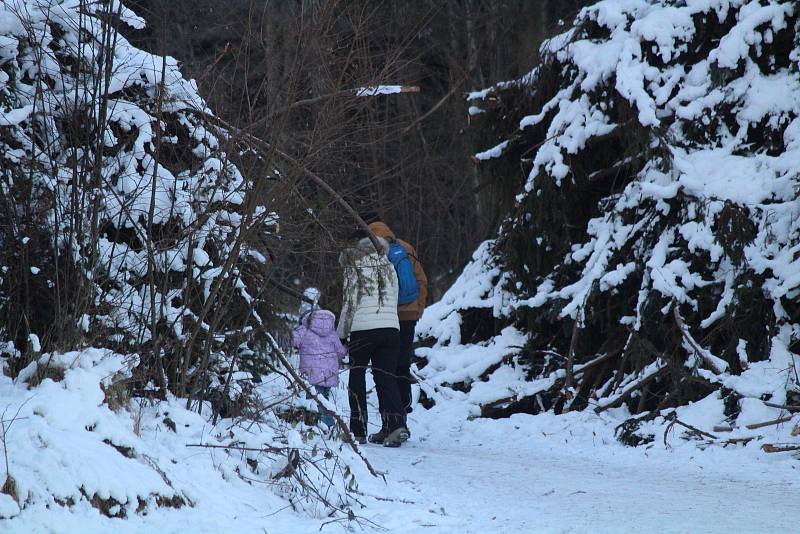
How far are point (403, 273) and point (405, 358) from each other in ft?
2.99

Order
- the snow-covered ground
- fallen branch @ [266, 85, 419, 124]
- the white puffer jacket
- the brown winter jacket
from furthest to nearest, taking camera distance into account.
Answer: the brown winter jacket, the white puffer jacket, fallen branch @ [266, 85, 419, 124], the snow-covered ground

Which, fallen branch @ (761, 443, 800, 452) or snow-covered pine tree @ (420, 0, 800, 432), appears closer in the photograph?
fallen branch @ (761, 443, 800, 452)

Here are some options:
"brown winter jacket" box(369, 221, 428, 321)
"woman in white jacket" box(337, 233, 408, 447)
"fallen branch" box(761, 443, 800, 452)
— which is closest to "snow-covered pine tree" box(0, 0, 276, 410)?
"woman in white jacket" box(337, 233, 408, 447)

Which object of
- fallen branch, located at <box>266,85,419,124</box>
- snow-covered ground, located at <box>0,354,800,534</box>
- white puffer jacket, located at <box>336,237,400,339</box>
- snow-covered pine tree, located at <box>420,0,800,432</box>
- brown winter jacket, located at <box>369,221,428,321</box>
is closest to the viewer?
snow-covered ground, located at <box>0,354,800,534</box>

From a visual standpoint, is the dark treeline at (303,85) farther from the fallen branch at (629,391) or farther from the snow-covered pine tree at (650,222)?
the fallen branch at (629,391)

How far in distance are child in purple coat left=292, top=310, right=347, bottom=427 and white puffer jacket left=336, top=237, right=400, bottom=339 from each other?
36 centimetres

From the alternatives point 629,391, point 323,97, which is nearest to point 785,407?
point 629,391

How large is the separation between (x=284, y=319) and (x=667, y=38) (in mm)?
4354

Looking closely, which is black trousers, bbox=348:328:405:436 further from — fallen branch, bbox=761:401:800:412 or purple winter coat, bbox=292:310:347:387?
fallen branch, bbox=761:401:800:412

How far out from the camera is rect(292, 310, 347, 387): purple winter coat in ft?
25.8

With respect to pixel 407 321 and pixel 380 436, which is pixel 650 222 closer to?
pixel 407 321

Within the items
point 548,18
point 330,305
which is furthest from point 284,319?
point 548,18

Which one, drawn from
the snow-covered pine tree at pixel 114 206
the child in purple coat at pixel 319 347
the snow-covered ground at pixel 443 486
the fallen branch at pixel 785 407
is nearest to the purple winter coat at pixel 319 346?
the child in purple coat at pixel 319 347

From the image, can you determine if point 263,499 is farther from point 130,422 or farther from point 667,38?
point 667,38
